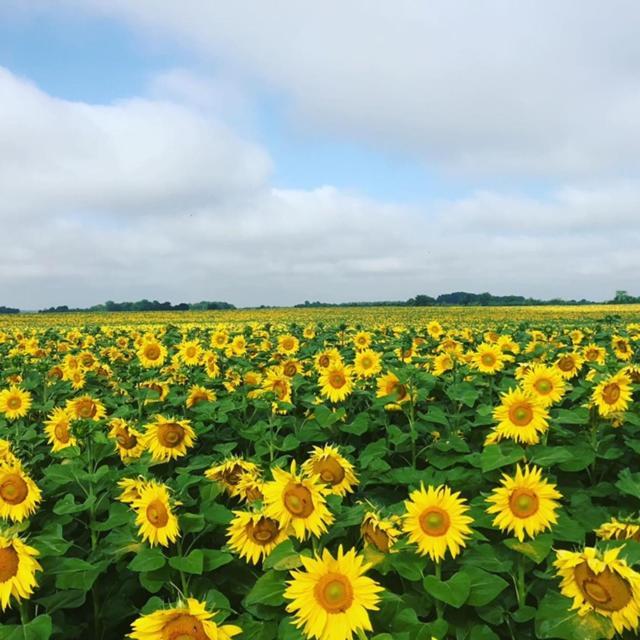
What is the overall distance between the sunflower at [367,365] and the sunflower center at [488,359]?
3.52ft

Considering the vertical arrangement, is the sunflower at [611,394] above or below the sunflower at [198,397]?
above

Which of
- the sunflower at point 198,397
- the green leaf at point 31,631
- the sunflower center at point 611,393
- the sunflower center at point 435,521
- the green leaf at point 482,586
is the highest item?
the sunflower center at point 611,393

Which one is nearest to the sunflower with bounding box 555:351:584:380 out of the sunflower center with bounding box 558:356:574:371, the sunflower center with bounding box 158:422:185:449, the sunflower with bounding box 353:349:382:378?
the sunflower center with bounding box 558:356:574:371

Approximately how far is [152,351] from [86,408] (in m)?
3.12

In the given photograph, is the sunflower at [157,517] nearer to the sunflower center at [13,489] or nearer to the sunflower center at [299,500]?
the sunflower center at [299,500]

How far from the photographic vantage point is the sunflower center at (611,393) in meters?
4.00

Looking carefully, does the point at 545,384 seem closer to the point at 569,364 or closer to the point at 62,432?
the point at 569,364

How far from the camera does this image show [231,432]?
543cm

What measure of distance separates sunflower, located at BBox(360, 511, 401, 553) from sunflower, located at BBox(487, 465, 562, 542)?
1.89 ft

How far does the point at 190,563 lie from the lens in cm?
284

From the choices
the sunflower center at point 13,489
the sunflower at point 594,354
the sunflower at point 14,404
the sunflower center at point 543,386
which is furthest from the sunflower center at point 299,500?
the sunflower at point 594,354

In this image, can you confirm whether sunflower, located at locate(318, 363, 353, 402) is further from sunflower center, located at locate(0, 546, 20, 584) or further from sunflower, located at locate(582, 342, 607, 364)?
sunflower center, located at locate(0, 546, 20, 584)

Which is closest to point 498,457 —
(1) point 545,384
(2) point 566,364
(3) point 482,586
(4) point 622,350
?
(3) point 482,586

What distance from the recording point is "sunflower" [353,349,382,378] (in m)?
6.16
